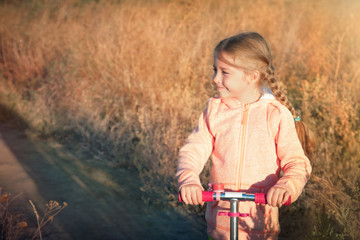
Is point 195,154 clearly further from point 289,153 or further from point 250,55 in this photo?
point 250,55

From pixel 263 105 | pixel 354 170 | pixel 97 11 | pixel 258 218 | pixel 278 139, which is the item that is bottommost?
pixel 354 170

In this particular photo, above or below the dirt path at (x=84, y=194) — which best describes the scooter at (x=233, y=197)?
above

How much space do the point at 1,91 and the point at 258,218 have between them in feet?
18.3

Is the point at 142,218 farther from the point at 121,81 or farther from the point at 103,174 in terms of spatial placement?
the point at 121,81

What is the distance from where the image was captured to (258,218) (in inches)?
76.4

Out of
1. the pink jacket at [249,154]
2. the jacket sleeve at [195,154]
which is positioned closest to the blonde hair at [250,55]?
the pink jacket at [249,154]

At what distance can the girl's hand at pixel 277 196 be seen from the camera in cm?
163

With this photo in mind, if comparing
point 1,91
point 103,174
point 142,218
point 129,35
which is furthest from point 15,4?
point 142,218

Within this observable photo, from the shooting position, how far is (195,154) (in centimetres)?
197

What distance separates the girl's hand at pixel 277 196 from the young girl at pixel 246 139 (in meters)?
0.20

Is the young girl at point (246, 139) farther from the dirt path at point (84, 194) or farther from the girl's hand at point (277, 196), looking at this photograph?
the dirt path at point (84, 194)

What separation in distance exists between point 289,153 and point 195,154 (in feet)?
1.48

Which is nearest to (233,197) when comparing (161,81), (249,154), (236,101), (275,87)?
(249,154)

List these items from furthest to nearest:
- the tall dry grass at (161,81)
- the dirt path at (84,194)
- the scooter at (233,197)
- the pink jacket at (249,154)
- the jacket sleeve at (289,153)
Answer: the tall dry grass at (161,81) → the dirt path at (84,194) → the pink jacket at (249,154) → the jacket sleeve at (289,153) → the scooter at (233,197)
